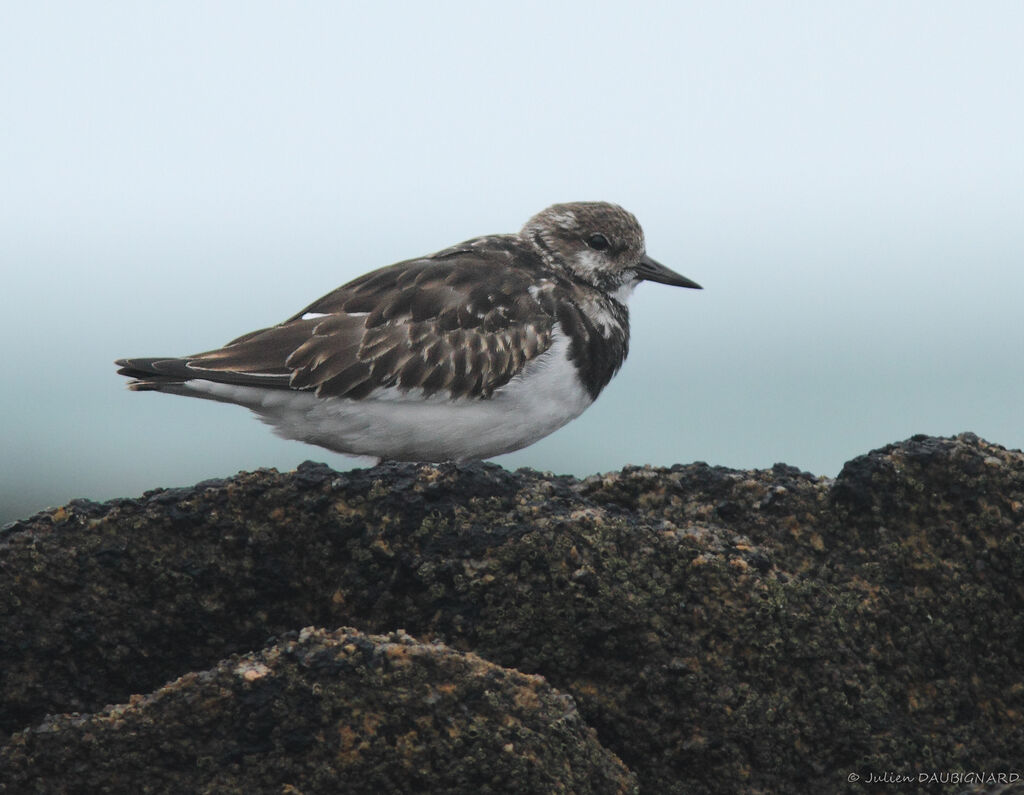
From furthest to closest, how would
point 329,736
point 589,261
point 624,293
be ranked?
point 624,293 < point 589,261 < point 329,736

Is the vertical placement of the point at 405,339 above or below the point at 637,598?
above

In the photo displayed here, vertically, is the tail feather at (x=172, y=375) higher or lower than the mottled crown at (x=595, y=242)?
lower

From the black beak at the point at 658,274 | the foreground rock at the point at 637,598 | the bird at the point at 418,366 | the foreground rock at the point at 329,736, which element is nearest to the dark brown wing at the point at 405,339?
the bird at the point at 418,366

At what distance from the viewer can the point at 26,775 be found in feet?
12.3

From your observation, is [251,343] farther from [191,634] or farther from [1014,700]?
[1014,700]

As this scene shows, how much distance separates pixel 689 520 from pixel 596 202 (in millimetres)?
4061

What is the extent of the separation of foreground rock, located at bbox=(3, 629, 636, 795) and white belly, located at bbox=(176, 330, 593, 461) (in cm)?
342

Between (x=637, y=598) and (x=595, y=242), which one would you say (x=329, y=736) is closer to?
(x=637, y=598)

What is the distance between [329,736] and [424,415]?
12.1 ft

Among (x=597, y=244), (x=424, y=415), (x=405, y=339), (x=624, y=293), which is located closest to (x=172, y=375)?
(x=405, y=339)

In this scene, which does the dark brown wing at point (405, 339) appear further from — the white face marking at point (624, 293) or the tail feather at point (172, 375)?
the white face marking at point (624, 293)

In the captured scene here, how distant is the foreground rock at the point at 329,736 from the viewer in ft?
11.9

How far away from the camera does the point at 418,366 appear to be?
720 centimetres

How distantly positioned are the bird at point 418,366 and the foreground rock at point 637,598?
1.92 m
